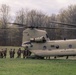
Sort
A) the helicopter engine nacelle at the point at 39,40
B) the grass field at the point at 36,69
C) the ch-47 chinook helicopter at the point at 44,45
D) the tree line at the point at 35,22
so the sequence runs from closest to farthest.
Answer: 1. the grass field at the point at 36,69
2. the ch-47 chinook helicopter at the point at 44,45
3. the helicopter engine nacelle at the point at 39,40
4. the tree line at the point at 35,22

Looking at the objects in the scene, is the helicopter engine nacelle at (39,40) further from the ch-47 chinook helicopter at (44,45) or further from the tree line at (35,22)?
the tree line at (35,22)

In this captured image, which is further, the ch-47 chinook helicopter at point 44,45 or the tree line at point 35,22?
the tree line at point 35,22

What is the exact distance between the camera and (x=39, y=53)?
95.1 ft

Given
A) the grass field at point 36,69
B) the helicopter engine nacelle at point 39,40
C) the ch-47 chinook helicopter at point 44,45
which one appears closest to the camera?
the grass field at point 36,69

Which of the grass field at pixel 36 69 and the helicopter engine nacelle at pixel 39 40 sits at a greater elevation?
the helicopter engine nacelle at pixel 39 40

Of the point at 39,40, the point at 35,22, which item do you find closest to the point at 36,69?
the point at 39,40

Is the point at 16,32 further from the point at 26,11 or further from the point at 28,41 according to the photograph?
the point at 28,41

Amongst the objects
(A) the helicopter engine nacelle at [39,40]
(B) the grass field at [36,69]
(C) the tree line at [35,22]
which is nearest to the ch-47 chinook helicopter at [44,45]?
(A) the helicopter engine nacelle at [39,40]

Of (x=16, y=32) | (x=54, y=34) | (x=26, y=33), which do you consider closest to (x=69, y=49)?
(x=26, y=33)

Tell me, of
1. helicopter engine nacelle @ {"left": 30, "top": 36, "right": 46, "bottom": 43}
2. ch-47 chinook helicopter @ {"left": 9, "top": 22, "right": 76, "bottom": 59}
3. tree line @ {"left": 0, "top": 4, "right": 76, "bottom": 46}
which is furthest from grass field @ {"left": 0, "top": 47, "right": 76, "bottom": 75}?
tree line @ {"left": 0, "top": 4, "right": 76, "bottom": 46}

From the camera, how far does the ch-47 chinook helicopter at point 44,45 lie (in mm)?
28141

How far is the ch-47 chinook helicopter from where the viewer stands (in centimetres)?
2814

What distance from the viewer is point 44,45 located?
2911 centimetres

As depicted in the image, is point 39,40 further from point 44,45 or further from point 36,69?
point 36,69
